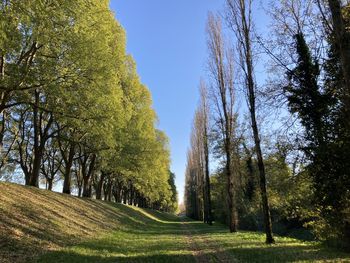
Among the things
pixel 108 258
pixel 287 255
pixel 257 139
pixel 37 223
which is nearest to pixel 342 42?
pixel 287 255

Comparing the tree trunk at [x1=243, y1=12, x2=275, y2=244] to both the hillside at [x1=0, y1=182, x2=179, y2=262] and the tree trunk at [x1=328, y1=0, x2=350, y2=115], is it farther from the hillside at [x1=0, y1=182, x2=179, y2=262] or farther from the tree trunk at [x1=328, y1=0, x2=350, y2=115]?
the tree trunk at [x1=328, y1=0, x2=350, y2=115]

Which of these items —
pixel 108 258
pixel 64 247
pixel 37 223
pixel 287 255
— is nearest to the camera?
pixel 287 255

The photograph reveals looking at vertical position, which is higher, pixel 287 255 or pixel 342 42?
pixel 342 42

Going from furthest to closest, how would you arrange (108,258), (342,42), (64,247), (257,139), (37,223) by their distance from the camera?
(257,139) < (37,223) < (64,247) < (108,258) < (342,42)

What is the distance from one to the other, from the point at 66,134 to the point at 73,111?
1029 centimetres

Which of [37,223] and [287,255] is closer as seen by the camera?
[287,255]

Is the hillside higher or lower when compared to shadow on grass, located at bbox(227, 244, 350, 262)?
higher

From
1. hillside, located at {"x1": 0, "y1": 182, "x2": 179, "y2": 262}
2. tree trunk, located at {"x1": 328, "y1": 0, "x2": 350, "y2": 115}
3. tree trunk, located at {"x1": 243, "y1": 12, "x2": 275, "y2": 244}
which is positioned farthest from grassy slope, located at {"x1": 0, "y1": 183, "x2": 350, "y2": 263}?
tree trunk, located at {"x1": 328, "y1": 0, "x2": 350, "y2": 115}

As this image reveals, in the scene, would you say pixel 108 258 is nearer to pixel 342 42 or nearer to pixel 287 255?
pixel 287 255

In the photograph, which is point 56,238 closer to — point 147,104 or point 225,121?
point 225,121

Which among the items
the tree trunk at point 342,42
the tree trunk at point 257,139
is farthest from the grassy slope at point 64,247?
the tree trunk at point 342,42

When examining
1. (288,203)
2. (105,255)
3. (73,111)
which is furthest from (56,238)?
(288,203)

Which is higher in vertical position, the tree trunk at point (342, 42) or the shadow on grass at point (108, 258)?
the tree trunk at point (342, 42)

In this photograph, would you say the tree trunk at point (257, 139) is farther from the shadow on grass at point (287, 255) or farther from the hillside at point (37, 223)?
the hillside at point (37, 223)
